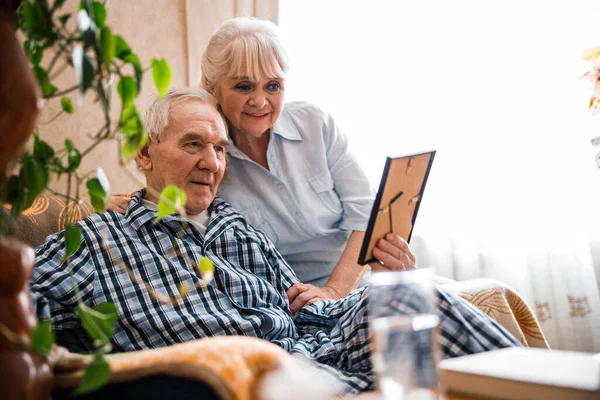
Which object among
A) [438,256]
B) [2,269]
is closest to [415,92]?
[438,256]

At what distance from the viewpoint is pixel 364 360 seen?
1316mm

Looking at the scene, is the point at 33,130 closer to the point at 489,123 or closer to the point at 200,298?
the point at 200,298

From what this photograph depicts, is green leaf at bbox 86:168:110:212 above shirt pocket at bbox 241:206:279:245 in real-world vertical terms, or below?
above

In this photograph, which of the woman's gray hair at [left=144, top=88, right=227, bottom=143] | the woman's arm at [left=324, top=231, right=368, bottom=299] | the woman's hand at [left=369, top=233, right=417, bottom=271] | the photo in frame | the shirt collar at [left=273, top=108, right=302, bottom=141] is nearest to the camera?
the photo in frame

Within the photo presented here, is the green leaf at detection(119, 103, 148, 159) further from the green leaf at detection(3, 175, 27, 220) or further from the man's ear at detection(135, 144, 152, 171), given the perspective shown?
the man's ear at detection(135, 144, 152, 171)

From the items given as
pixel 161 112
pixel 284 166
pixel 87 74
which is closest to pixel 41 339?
pixel 87 74

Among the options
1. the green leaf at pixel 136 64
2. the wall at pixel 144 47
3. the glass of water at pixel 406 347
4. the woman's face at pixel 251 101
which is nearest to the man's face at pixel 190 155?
the woman's face at pixel 251 101

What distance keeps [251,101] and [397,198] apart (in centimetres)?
68

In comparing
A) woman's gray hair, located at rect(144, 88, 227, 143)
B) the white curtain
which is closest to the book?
woman's gray hair, located at rect(144, 88, 227, 143)

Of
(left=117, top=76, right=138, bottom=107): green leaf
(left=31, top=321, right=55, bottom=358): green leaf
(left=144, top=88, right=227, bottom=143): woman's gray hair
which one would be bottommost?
(left=31, top=321, right=55, bottom=358): green leaf

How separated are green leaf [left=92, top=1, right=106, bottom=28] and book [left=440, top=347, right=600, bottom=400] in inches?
23.9

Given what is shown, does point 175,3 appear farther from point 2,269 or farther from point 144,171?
point 2,269

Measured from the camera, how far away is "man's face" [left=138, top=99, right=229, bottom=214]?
68.4 inches

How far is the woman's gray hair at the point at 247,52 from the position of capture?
197 centimetres
